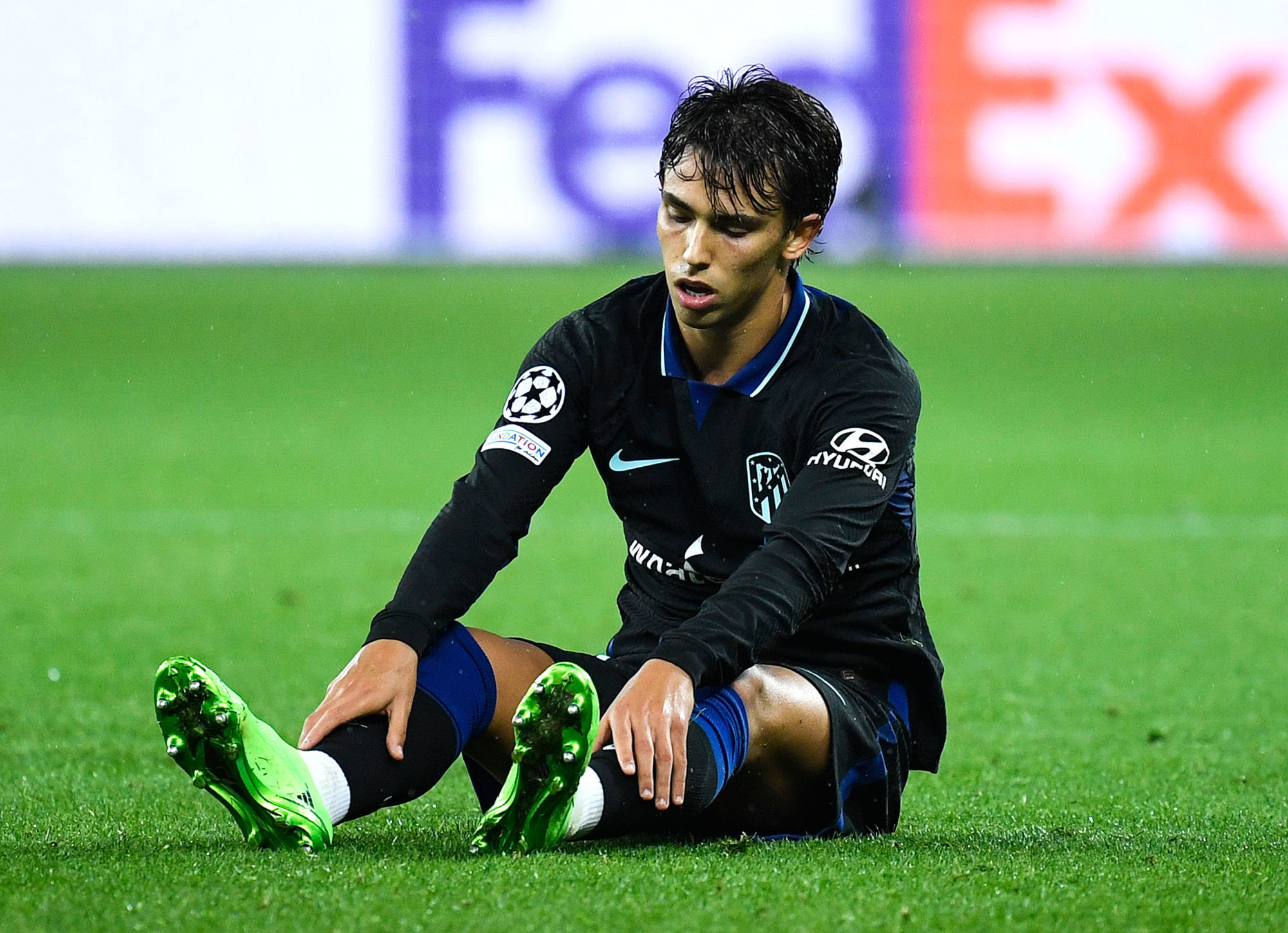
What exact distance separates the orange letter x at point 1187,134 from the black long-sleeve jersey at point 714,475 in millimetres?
11865

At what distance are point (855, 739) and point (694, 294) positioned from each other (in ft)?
2.52

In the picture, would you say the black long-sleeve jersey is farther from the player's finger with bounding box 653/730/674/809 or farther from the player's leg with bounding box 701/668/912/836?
the player's finger with bounding box 653/730/674/809

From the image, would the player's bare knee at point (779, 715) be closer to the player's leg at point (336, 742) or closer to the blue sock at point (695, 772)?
the blue sock at point (695, 772)

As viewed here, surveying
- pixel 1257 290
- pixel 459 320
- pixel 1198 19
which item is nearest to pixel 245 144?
pixel 459 320

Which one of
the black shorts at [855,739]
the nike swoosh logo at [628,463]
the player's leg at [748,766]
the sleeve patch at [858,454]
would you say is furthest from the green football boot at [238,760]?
the sleeve patch at [858,454]

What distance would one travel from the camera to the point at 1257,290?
15.8 m

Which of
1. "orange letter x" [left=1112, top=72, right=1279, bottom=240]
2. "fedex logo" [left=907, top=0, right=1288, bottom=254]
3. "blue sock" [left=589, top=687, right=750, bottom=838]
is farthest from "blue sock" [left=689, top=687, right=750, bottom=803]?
"orange letter x" [left=1112, top=72, right=1279, bottom=240]

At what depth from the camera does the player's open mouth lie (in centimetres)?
287

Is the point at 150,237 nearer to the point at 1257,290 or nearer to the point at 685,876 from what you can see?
the point at 1257,290

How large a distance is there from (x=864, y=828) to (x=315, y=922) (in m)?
1.08

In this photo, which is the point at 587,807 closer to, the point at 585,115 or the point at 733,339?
the point at 733,339

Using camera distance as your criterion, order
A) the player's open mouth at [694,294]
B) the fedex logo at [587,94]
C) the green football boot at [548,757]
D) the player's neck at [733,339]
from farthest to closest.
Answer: the fedex logo at [587,94]
the player's neck at [733,339]
the player's open mouth at [694,294]
the green football boot at [548,757]

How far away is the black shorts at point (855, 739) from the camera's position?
277cm

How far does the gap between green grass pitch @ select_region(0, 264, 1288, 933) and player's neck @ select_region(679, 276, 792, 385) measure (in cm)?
81
